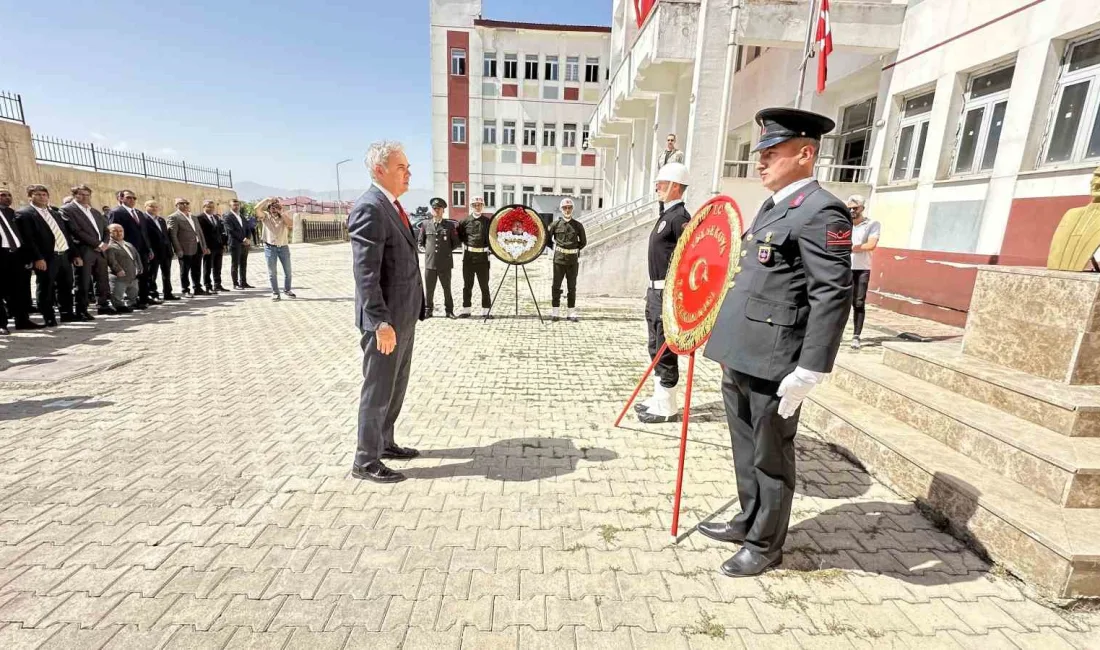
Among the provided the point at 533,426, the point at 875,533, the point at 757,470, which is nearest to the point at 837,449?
the point at 875,533

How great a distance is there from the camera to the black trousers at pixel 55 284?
290 inches

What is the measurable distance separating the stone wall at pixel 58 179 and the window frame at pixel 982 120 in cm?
1924

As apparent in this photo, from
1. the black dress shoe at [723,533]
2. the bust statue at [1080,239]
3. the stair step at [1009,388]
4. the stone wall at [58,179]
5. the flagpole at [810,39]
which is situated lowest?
the black dress shoe at [723,533]

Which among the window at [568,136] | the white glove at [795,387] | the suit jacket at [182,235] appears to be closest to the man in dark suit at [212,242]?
the suit jacket at [182,235]

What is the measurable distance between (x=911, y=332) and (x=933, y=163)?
3.87 m

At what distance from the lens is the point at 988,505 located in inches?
104

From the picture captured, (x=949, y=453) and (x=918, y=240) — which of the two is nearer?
(x=949, y=453)

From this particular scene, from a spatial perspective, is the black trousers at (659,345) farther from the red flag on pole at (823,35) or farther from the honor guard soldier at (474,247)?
the red flag on pole at (823,35)

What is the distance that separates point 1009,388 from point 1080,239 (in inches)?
50.7

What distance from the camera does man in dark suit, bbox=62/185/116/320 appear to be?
7.70 meters

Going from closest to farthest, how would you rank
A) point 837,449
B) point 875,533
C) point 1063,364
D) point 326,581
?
point 326,581, point 875,533, point 1063,364, point 837,449

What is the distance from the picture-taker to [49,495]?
3076 millimetres

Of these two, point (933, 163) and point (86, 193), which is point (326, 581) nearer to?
point (86, 193)

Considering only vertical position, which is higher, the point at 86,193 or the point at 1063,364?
the point at 86,193
